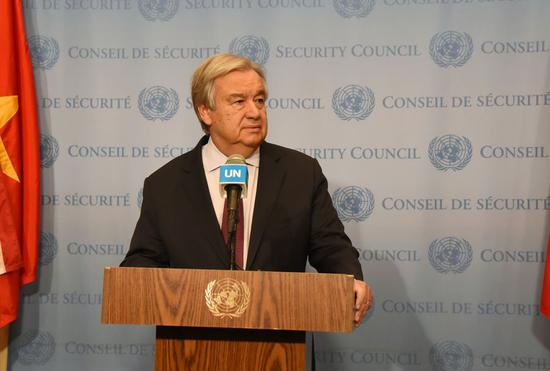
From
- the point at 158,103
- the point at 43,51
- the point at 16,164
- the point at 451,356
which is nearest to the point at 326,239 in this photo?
the point at 451,356

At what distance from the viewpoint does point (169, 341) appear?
1.93 m

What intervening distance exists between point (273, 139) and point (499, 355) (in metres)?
1.86

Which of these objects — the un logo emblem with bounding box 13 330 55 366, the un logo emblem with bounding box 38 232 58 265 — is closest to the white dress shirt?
the un logo emblem with bounding box 38 232 58 265

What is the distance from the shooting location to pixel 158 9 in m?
3.85

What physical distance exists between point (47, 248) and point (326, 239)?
2176 millimetres

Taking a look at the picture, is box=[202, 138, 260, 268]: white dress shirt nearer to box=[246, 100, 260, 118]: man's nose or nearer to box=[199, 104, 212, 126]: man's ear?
box=[199, 104, 212, 126]: man's ear

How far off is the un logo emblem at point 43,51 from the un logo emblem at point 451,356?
295cm

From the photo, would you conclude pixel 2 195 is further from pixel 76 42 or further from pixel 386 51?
pixel 386 51

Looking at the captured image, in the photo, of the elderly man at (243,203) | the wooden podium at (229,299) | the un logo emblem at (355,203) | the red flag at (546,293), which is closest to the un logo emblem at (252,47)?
the un logo emblem at (355,203)

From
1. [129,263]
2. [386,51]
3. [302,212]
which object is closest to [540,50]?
[386,51]

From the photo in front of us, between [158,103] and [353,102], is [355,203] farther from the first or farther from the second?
[158,103]

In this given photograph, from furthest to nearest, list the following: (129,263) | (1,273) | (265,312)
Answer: (1,273) < (129,263) < (265,312)

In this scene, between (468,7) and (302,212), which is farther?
(468,7)

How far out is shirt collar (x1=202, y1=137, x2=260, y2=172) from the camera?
258cm
